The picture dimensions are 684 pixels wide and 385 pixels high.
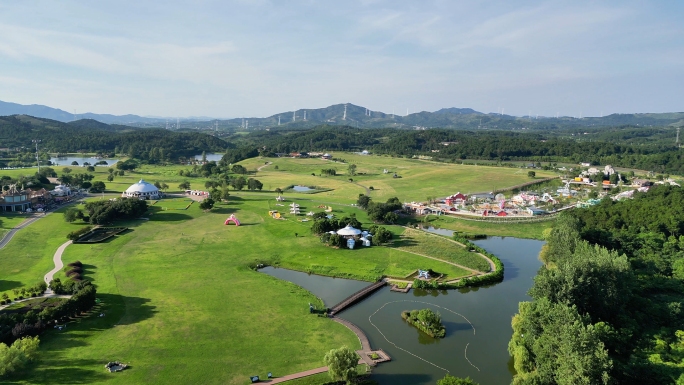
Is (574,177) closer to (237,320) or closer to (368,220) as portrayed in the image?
(368,220)

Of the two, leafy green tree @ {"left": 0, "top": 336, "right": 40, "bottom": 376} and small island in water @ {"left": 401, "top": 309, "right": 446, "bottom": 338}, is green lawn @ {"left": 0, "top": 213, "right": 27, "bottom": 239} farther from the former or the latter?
small island in water @ {"left": 401, "top": 309, "right": 446, "bottom": 338}

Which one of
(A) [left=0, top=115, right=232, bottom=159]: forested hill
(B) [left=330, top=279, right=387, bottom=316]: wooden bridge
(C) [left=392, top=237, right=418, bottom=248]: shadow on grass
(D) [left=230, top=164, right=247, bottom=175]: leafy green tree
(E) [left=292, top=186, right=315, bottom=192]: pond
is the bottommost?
(B) [left=330, top=279, right=387, bottom=316]: wooden bridge

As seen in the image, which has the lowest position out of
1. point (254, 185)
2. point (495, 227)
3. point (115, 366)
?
point (115, 366)

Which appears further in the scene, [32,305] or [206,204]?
[206,204]

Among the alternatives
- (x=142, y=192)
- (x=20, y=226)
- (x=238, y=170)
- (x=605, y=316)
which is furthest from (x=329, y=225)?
(x=238, y=170)

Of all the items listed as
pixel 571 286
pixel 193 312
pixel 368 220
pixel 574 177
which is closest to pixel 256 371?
pixel 193 312

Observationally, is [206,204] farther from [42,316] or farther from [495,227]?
[495,227]

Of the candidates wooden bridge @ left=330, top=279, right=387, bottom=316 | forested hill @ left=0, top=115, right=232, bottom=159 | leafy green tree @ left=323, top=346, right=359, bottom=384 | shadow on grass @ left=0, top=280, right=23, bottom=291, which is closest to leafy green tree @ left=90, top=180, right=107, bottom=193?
shadow on grass @ left=0, top=280, right=23, bottom=291
